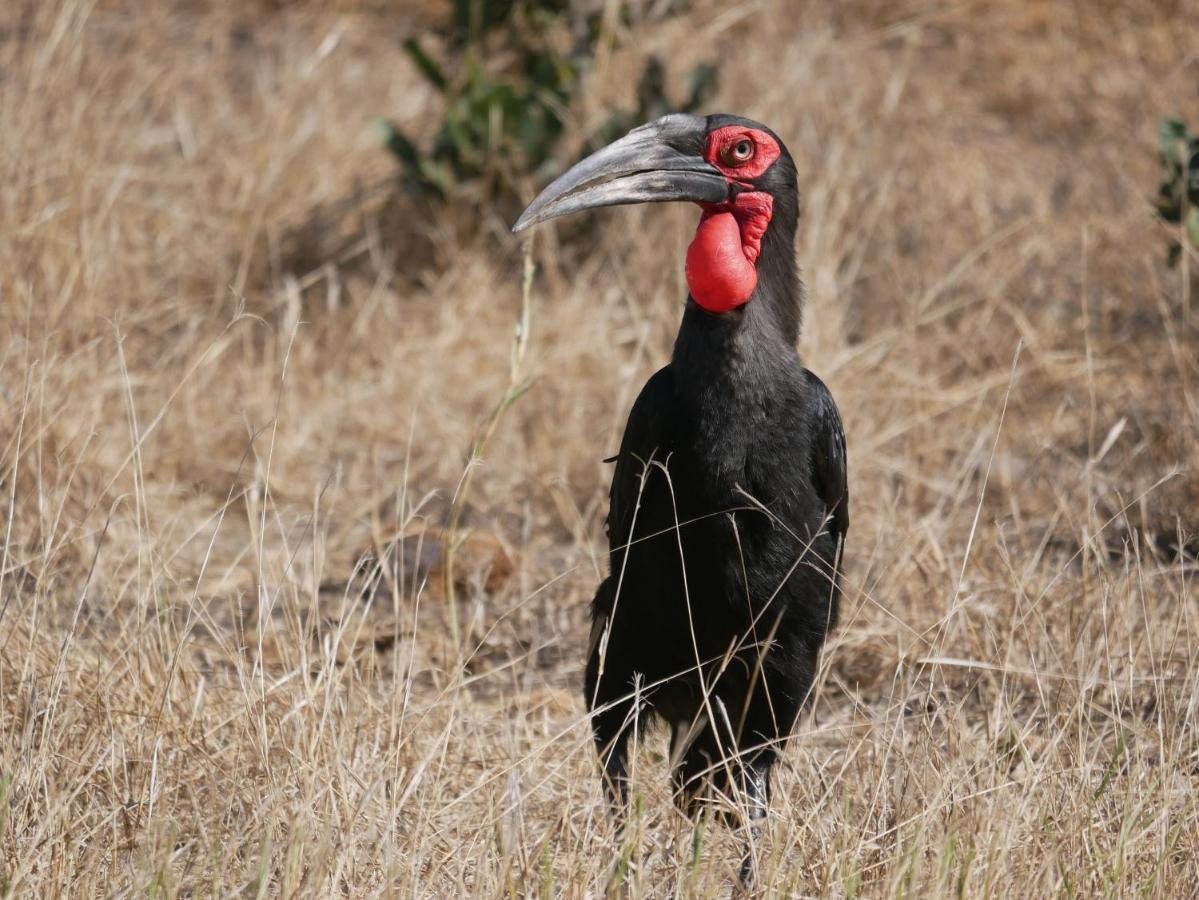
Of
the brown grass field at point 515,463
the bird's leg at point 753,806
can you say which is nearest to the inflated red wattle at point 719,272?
the brown grass field at point 515,463

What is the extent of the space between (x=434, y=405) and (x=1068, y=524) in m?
2.00

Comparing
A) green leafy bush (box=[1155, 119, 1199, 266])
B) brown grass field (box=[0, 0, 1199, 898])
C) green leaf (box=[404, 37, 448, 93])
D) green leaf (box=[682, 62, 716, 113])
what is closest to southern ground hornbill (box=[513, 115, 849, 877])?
brown grass field (box=[0, 0, 1199, 898])

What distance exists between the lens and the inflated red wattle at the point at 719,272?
2861 mm

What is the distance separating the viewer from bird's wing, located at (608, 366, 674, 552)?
2898mm

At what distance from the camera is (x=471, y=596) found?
13.1 ft

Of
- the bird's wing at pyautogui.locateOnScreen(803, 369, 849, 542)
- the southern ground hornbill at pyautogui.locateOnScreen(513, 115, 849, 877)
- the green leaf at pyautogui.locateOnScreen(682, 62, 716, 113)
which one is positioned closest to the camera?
the southern ground hornbill at pyautogui.locateOnScreen(513, 115, 849, 877)

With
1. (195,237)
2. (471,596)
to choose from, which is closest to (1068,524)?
(471,596)

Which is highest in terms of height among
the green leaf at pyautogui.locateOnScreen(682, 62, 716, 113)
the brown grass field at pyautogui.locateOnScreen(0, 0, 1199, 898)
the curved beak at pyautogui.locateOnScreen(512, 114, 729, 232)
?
Result: the green leaf at pyautogui.locateOnScreen(682, 62, 716, 113)

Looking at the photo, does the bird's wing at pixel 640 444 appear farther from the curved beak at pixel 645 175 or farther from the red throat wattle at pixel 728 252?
the curved beak at pixel 645 175

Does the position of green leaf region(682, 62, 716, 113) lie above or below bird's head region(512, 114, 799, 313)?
above

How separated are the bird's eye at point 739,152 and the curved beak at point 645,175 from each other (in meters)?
0.04

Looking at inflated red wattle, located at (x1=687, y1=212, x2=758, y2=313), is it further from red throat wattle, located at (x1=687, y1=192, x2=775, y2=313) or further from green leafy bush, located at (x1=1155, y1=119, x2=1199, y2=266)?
green leafy bush, located at (x1=1155, y1=119, x2=1199, y2=266)

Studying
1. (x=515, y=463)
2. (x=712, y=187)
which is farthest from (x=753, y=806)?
(x=515, y=463)

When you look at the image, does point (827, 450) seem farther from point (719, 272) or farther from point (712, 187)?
point (712, 187)
